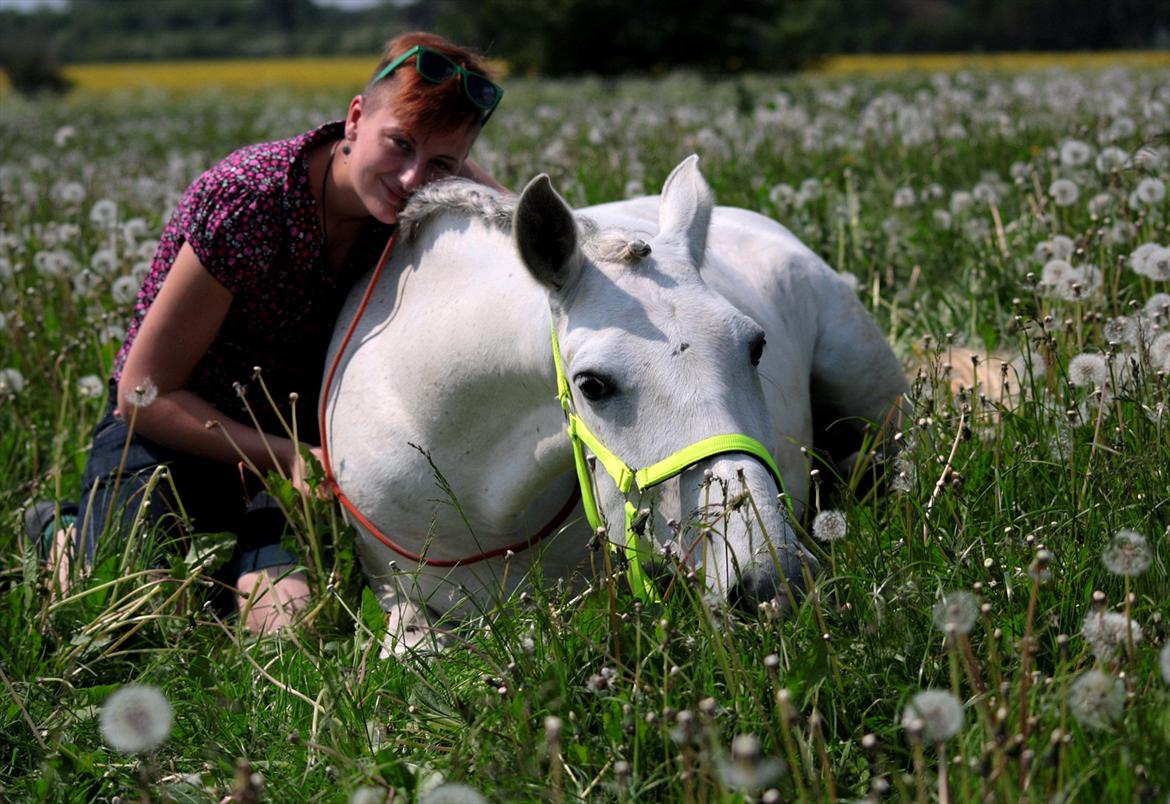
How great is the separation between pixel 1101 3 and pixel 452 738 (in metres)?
67.1

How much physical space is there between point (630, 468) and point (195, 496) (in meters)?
2.27

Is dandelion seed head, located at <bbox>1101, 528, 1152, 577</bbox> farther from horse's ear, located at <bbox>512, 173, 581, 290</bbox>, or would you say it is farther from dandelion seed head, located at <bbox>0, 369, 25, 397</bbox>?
dandelion seed head, located at <bbox>0, 369, 25, 397</bbox>

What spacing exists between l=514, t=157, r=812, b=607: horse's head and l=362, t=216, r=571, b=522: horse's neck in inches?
9.4

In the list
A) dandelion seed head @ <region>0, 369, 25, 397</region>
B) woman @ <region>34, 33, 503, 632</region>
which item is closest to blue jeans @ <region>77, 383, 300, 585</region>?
woman @ <region>34, 33, 503, 632</region>

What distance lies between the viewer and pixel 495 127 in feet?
43.6

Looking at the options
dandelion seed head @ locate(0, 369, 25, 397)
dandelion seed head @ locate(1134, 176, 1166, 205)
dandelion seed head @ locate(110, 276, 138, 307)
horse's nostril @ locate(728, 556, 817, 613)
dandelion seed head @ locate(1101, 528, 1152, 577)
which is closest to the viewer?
dandelion seed head @ locate(1101, 528, 1152, 577)

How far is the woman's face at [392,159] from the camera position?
4203mm

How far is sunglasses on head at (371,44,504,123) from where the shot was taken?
417 centimetres

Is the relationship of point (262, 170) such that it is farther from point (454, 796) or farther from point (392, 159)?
point (454, 796)

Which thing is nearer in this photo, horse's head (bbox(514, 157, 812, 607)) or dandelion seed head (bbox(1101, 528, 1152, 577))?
dandelion seed head (bbox(1101, 528, 1152, 577))

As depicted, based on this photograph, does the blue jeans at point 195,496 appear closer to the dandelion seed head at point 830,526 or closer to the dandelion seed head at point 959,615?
the dandelion seed head at point 830,526

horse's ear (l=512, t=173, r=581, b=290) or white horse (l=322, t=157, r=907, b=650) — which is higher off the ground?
horse's ear (l=512, t=173, r=581, b=290)

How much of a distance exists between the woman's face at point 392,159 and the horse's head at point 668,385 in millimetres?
1037

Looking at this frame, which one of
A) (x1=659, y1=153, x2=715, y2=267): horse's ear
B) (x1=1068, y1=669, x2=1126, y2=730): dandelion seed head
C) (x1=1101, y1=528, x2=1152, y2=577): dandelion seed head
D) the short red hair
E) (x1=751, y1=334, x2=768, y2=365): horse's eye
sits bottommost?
(x1=1068, y1=669, x2=1126, y2=730): dandelion seed head
